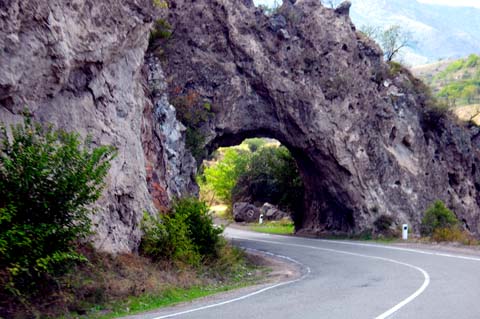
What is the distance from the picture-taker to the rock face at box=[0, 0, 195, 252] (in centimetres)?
1467

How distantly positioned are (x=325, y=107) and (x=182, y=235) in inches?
655

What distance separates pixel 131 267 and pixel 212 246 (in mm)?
4828

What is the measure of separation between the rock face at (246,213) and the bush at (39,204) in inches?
1776

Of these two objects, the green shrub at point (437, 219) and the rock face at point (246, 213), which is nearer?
the green shrub at point (437, 219)

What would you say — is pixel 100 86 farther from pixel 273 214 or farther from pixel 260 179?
pixel 273 214

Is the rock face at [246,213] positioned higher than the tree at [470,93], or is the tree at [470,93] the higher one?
the tree at [470,93]

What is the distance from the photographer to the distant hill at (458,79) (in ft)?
315

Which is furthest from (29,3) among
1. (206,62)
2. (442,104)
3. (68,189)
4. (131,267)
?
(442,104)

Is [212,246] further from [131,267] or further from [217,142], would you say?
[217,142]

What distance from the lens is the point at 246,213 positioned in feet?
190

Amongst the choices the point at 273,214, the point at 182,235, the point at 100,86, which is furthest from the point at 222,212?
the point at 100,86

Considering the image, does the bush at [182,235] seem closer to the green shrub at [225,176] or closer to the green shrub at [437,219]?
the green shrub at [437,219]

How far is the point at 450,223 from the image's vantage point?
106 ft

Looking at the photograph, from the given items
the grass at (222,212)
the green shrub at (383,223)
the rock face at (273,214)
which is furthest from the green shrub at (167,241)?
the grass at (222,212)
